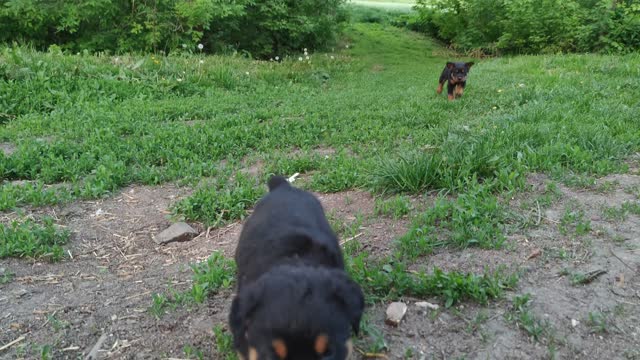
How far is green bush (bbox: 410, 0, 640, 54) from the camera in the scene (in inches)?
625

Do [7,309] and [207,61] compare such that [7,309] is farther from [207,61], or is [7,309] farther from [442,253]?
[207,61]

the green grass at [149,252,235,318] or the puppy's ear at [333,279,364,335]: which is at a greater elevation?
the puppy's ear at [333,279,364,335]

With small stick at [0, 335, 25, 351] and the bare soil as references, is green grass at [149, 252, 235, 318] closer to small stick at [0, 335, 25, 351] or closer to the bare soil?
the bare soil

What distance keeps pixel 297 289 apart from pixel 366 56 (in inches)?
733

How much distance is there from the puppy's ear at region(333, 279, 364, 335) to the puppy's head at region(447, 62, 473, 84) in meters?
8.15

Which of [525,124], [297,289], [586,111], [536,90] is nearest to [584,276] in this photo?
[297,289]

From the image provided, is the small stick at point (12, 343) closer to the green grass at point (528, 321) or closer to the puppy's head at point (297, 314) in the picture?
the puppy's head at point (297, 314)

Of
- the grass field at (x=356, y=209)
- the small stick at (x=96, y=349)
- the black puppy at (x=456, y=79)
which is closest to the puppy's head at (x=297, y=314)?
the grass field at (x=356, y=209)

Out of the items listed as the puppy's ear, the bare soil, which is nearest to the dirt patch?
the bare soil

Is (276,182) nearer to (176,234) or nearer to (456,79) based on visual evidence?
(176,234)

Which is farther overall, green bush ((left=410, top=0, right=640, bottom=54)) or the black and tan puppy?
green bush ((left=410, top=0, right=640, bottom=54))

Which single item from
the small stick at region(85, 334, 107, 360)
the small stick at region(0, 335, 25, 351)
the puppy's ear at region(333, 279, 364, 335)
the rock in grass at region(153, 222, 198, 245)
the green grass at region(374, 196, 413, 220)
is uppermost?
the puppy's ear at region(333, 279, 364, 335)

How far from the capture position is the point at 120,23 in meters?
15.2

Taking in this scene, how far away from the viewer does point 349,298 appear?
2.38 meters
